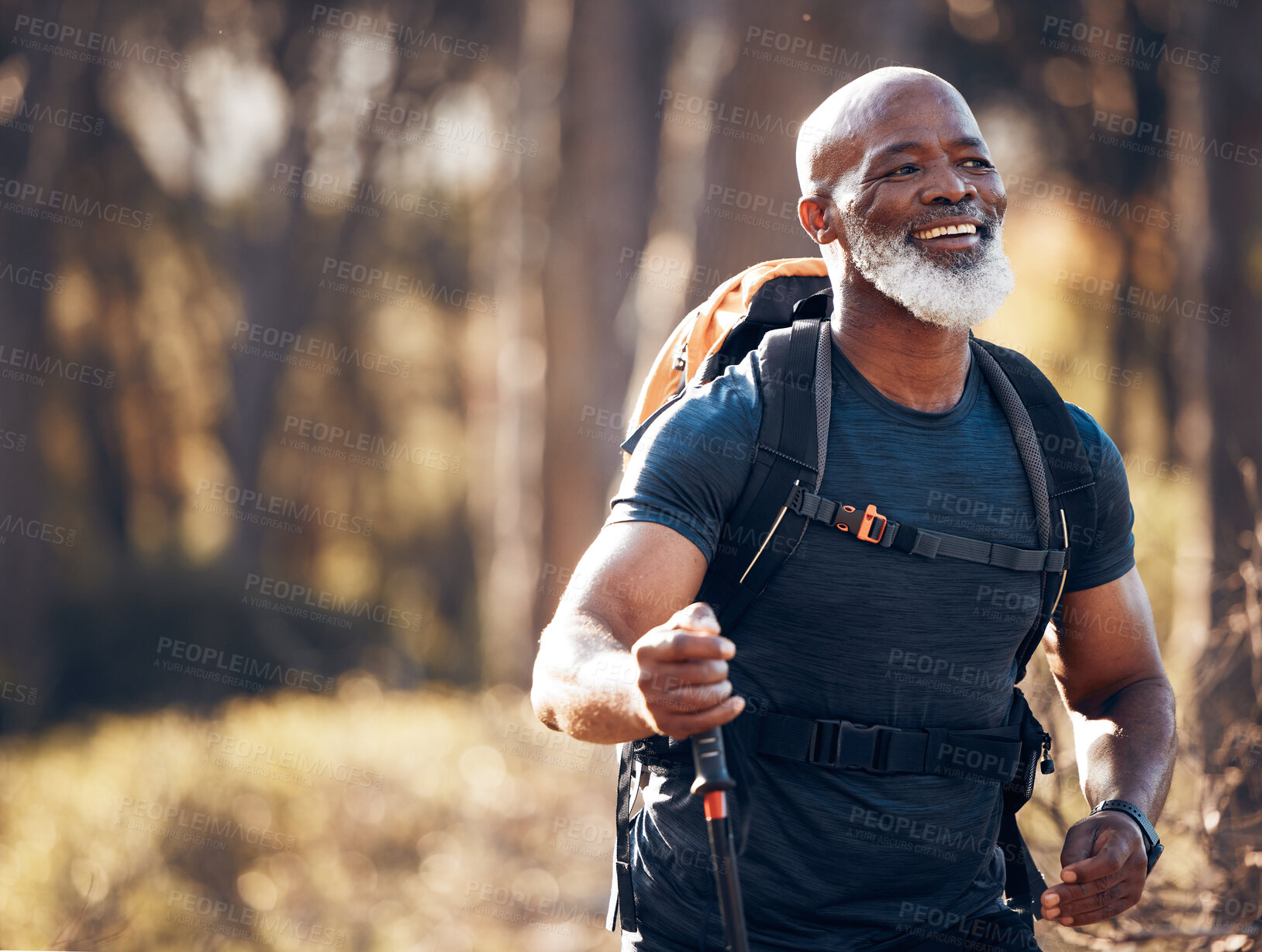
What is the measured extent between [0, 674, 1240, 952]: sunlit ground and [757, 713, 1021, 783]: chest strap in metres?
2.42

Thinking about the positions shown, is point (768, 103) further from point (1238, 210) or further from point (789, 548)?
point (789, 548)

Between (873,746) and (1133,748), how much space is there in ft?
2.15

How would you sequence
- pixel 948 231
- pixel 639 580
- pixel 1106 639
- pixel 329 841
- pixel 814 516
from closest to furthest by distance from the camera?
pixel 639 580
pixel 814 516
pixel 948 231
pixel 1106 639
pixel 329 841

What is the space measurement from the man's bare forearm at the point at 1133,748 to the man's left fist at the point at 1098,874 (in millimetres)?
117

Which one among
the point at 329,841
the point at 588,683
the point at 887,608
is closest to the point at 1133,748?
the point at 887,608

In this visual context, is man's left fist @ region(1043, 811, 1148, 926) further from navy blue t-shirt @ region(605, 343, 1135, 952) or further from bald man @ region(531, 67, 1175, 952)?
navy blue t-shirt @ region(605, 343, 1135, 952)

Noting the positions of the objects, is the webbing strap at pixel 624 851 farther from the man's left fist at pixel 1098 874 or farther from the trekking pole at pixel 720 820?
the man's left fist at pixel 1098 874

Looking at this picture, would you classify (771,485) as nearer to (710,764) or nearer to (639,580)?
(639,580)

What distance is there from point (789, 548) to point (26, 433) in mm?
12211

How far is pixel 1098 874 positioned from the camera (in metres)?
2.24

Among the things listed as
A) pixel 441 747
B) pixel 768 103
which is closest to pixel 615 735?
pixel 768 103

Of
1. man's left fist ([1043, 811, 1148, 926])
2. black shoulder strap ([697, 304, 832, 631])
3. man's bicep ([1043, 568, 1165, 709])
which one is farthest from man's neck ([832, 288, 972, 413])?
man's left fist ([1043, 811, 1148, 926])

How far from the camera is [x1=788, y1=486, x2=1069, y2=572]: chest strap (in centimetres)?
214

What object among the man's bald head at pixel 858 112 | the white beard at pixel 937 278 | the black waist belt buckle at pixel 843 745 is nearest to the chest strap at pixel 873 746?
the black waist belt buckle at pixel 843 745
